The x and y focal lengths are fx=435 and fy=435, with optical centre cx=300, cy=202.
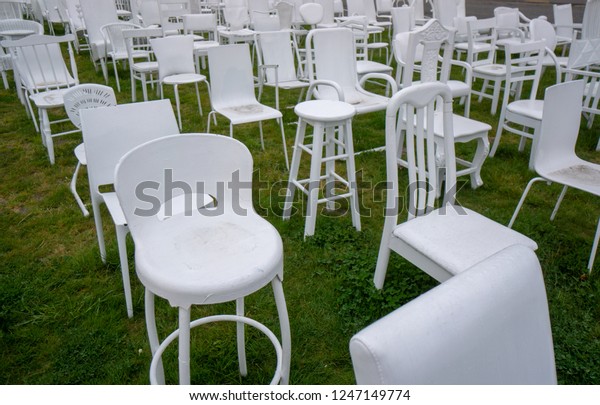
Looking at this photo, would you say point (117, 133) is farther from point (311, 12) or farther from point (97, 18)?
point (97, 18)

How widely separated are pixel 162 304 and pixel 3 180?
2277 millimetres

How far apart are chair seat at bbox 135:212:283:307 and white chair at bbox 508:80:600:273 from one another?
1830 mm

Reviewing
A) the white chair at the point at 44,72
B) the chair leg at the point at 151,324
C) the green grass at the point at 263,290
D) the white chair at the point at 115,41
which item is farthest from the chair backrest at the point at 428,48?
the white chair at the point at 115,41

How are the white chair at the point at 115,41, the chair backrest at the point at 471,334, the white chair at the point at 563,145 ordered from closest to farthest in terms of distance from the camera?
the chair backrest at the point at 471,334 < the white chair at the point at 563,145 < the white chair at the point at 115,41

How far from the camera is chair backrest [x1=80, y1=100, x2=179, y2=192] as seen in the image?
191 centimetres

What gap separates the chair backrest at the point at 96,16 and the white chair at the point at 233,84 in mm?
3500

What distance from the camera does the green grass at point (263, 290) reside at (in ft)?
6.23

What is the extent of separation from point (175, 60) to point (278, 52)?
105cm

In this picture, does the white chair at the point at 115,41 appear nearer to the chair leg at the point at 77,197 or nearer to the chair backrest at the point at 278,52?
the chair backrest at the point at 278,52

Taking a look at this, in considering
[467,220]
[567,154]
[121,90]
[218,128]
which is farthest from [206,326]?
[121,90]

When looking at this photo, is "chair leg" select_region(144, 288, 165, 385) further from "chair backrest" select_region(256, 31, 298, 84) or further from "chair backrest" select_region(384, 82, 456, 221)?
"chair backrest" select_region(256, 31, 298, 84)

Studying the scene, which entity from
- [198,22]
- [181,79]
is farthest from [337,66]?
[198,22]

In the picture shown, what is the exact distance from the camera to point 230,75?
3617mm

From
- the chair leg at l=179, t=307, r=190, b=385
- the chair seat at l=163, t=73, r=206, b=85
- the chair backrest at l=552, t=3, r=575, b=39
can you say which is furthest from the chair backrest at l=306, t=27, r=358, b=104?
the chair backrest at l=552, t=3, r=575, b=39
